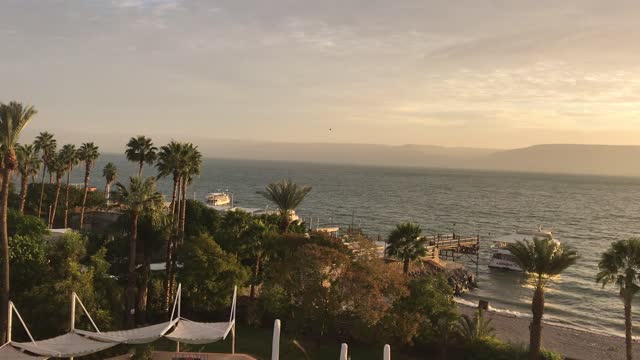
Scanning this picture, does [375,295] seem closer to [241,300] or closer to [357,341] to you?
[357,341]

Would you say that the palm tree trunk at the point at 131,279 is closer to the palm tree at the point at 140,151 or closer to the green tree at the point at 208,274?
the green tree at the point at 208,274

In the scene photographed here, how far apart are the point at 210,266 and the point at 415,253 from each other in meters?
17.0

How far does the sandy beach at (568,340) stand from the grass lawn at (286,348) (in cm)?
1330

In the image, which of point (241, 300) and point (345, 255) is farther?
point (241, 300)

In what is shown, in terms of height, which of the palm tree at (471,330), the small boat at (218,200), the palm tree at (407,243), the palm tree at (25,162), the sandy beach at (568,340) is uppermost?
the palm tree at (25,162)

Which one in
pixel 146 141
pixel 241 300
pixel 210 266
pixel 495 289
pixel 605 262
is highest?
pixel 146 141

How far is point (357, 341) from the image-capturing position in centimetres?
3078

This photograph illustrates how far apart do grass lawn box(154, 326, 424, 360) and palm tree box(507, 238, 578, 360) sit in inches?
268

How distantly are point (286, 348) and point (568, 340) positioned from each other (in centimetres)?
2659

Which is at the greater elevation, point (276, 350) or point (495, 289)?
point (276, 350)

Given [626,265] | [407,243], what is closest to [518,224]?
[407,243]

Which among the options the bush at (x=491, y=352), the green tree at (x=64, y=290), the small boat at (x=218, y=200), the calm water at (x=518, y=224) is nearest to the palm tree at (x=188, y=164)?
the green tree at (x=64, y=290)

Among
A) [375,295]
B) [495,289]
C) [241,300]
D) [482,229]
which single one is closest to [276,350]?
[375,295]

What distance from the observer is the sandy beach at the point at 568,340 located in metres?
38.2
